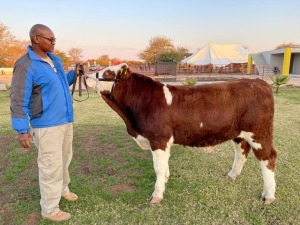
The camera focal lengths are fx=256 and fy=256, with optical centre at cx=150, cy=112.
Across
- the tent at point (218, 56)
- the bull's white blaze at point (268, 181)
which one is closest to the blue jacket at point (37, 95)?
the bull's white blaze at point (268, 181)

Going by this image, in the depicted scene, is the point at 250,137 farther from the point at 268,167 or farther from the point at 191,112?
the point at 191,112

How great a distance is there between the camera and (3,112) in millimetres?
10562

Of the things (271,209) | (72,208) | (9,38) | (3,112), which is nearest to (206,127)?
(271,209)

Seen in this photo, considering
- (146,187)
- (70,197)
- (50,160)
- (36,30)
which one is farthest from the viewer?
(146,187)

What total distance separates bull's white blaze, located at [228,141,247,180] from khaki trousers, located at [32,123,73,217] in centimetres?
251

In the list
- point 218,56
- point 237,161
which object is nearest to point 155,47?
point 218,56

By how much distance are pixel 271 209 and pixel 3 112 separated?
34.7ft

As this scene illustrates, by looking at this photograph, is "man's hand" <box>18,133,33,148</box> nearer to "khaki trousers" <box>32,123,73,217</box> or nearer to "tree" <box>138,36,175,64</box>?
"khaki trousers" <box>32,123,73,217</box>

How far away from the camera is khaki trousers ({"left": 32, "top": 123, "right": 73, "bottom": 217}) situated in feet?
9.41

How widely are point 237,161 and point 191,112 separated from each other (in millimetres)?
1396

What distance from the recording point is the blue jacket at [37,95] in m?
2.61

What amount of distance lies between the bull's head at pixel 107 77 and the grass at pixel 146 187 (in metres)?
1.56

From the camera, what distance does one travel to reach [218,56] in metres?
35.5

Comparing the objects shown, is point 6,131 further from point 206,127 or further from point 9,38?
point 9,38
